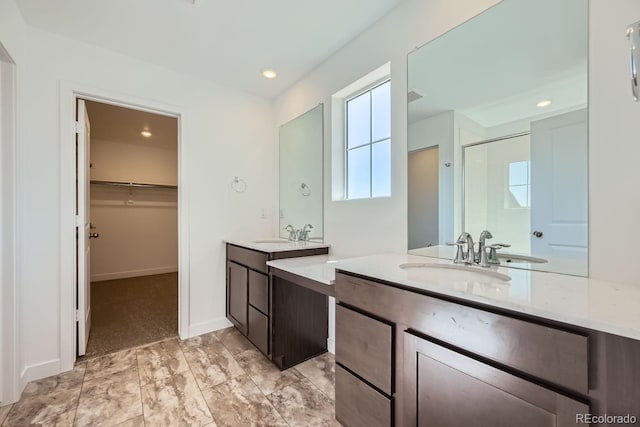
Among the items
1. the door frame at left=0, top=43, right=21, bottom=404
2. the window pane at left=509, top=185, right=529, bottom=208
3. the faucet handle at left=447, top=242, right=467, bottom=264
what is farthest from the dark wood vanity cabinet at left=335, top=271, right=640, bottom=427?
the door frame at left=0, top=43, right=21, bottom=404

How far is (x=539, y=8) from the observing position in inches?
47.7

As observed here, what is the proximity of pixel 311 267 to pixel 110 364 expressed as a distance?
5.63ft

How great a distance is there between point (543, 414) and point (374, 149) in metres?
1.68

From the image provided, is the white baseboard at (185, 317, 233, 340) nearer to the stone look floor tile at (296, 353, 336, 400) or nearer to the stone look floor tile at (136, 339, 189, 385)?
the stone look floor tile at (136, 339, 189, 385)

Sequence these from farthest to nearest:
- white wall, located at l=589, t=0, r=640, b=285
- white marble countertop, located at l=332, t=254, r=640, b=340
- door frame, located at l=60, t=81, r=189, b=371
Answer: door frame, located at l=60, t=81, r=189, b=371 < white wall, located at l=589, t=0, r=640, b=285 < white marble countertop, located at l=332, t=254, r=640, b=340

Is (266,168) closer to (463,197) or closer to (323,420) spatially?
(463,197)

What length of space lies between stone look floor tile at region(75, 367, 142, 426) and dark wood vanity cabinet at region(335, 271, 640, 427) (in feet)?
3.98

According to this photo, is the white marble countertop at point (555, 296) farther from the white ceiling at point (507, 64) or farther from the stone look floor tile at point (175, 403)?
the stone look floor tile at point (175, 403)

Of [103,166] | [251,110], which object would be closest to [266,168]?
[251,110]

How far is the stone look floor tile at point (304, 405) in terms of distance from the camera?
1460 mm

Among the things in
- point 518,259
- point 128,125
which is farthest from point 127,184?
point 518,259

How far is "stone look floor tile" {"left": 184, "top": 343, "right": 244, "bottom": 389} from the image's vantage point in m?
1.84

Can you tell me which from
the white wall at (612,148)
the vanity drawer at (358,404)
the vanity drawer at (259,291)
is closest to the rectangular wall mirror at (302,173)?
the vanity drawer at (259,291)

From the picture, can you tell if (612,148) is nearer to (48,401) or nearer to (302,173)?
(302,173)
